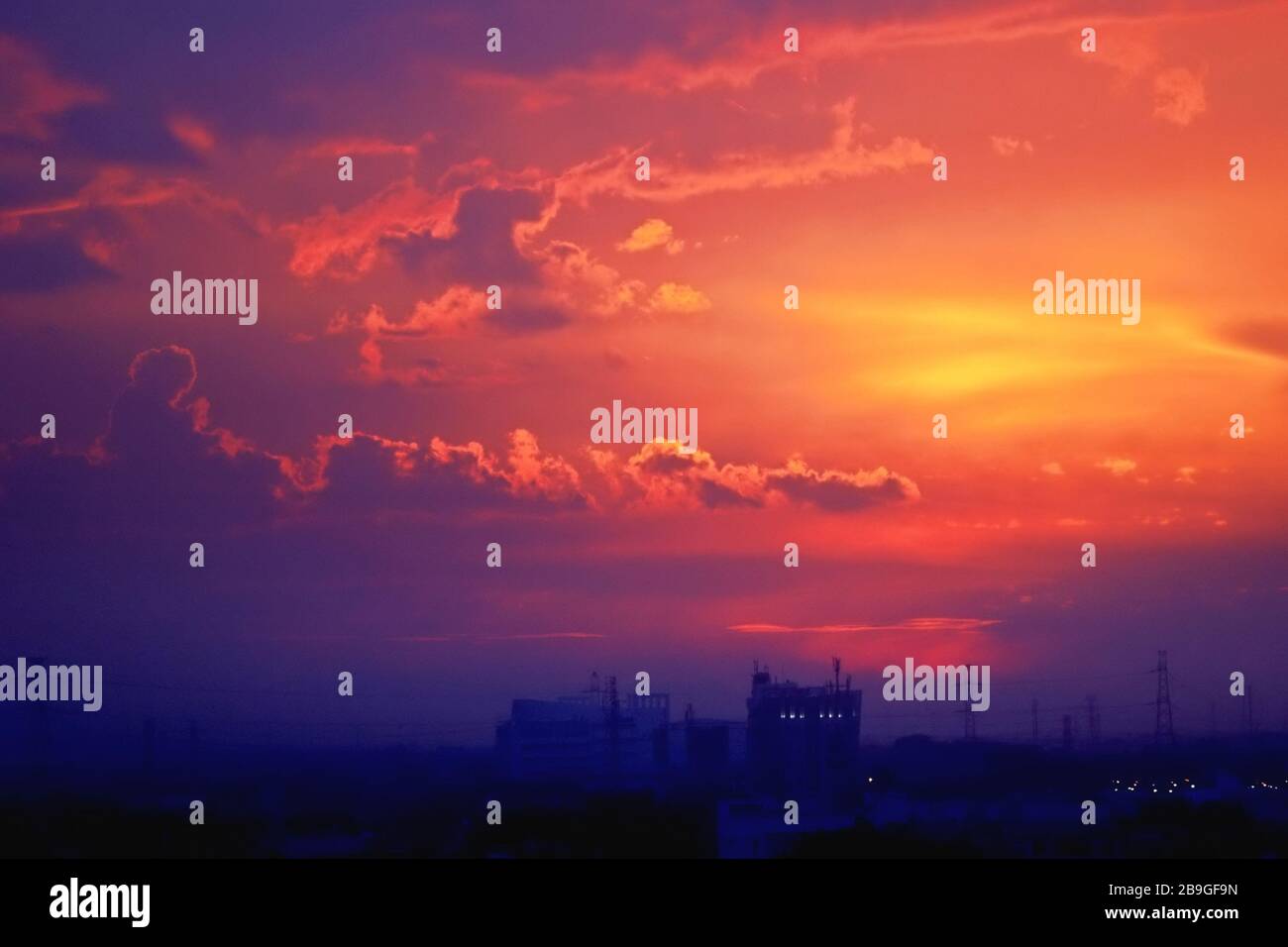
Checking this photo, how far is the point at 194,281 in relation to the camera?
2442 centimetres

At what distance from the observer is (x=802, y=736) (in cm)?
3089

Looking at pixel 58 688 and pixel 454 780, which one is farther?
pixel 454 780

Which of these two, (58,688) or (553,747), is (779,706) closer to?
(553,747)

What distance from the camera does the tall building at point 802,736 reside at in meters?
30.4

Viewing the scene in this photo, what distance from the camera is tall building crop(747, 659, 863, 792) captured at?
30375 millimetres
